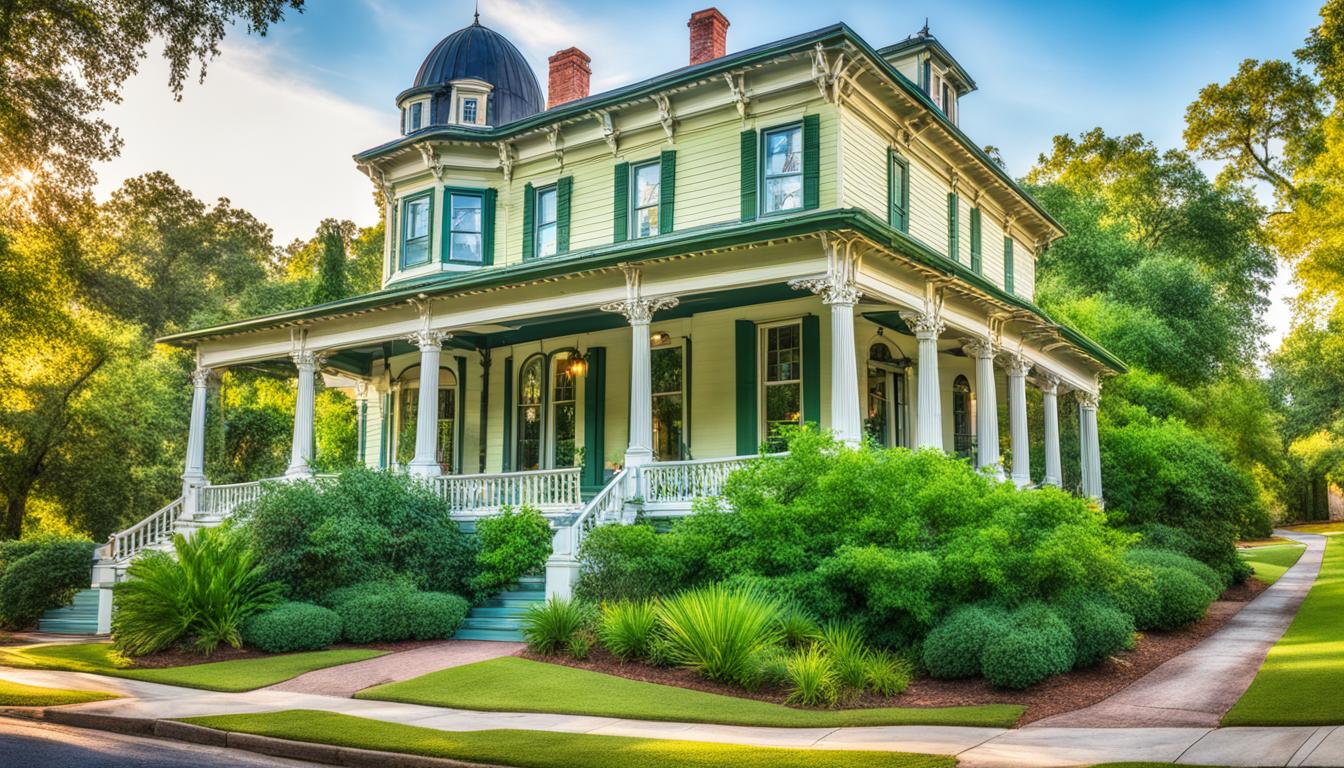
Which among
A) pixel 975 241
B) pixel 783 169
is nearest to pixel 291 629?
pixel 783 169

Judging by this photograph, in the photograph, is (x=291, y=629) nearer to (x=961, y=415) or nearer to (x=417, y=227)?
(x=417, y=227)

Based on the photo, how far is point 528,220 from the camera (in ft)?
78.6

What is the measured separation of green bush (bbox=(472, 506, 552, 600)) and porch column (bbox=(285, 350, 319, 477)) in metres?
6.88

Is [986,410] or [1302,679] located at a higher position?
[986,410]

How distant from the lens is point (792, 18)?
21891 millimetres

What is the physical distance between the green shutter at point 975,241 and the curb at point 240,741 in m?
19.7

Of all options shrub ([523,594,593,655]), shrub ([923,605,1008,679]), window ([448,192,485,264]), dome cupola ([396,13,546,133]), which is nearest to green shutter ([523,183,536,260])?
window ([448,192,485,264])

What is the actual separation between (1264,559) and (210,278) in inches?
2069

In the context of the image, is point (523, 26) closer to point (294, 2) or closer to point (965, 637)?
point (294, 2)

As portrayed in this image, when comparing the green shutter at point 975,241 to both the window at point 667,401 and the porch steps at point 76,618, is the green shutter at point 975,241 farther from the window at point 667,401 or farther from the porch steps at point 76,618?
the porch steps at point 76,618

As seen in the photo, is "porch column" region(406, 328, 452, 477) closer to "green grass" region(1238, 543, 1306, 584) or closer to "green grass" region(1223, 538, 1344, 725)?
"green grass" region(1223, 538, 1344, 725)

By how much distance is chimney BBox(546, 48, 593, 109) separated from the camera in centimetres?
2617

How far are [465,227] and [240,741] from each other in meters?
16.7

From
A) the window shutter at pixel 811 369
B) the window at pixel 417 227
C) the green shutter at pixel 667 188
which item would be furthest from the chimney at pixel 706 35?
the window at pixel 417 227
